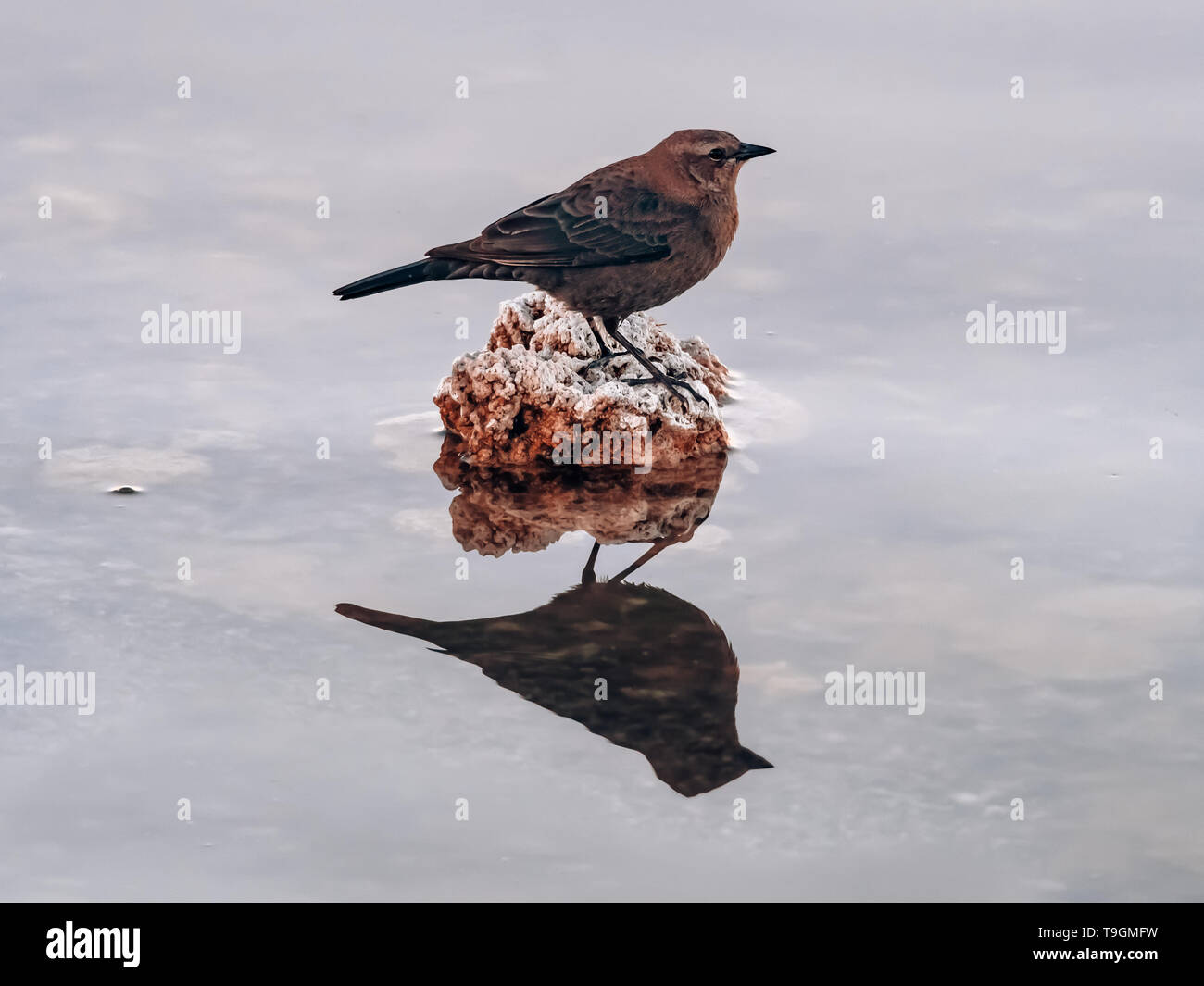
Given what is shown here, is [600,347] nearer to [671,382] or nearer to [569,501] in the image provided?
[671,382]

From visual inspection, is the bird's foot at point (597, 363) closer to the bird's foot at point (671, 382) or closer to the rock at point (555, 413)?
the rock at point (555, 413)

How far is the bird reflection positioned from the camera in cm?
513

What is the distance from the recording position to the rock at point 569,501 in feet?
21.9

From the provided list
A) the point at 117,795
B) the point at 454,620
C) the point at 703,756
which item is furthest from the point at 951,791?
the point at 117,795

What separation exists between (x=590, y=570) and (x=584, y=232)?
1675 millimetres

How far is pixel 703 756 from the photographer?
509cm

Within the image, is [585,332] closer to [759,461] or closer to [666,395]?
[666,395]

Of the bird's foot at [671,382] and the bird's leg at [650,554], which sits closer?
the bird's leg at [650,554]

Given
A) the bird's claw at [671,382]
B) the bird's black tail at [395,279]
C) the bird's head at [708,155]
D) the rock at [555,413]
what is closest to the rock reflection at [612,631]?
the rock at [555,413]

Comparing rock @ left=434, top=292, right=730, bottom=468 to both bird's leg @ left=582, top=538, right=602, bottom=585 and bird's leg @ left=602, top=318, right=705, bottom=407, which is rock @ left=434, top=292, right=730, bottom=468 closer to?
bird's leg @ left=602, top=318, right=705, bottom=407

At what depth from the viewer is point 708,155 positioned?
733 cm

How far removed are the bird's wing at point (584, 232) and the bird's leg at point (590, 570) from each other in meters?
1.39

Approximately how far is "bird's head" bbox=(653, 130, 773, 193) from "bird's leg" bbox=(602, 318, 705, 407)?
2.45 ft

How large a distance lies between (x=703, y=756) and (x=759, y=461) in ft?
7.97
